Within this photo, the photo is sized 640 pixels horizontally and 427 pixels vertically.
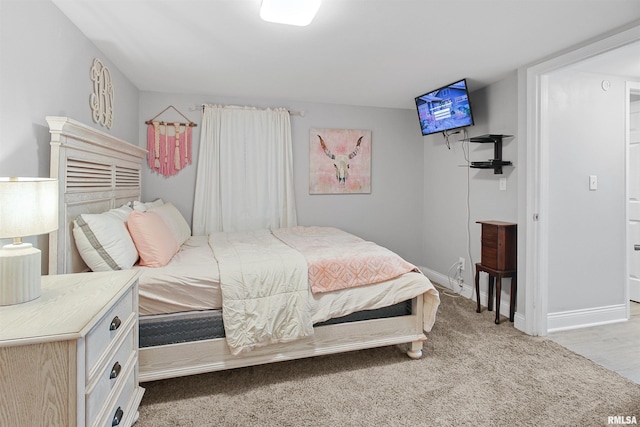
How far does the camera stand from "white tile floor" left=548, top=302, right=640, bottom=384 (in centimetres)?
235

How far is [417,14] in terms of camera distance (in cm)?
204

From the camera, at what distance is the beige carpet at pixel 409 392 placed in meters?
1.81

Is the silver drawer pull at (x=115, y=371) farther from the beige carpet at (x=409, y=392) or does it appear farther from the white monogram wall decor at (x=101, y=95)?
the white monogram wall decor at (x=101, y=95)

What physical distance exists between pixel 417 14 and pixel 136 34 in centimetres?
182

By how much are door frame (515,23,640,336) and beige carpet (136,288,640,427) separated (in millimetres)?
336

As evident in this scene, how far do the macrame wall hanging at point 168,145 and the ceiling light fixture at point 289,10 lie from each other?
222 cm

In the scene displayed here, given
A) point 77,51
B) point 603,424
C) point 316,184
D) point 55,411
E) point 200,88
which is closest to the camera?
point 55,411

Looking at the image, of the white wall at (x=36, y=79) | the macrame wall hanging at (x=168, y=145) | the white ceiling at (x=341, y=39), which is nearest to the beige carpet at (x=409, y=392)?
the white wall at (x=36, y=79)

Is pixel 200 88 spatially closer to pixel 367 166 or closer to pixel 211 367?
pixel 367 166

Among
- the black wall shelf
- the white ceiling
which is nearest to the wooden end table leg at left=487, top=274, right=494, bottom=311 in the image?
the black wall shelf

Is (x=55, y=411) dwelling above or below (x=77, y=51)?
below

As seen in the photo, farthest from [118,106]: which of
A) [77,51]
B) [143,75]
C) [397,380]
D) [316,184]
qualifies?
[397,380]

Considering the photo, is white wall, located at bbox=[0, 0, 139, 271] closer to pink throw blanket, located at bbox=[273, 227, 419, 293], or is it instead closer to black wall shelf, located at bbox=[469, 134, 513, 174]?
pink throw blanket, located at bbox=[273, 227, 419, 293]

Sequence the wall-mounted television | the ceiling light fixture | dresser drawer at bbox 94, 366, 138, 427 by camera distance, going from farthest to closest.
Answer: the wall-mounted television < the ceiling light fixture < dresser drawer at bbox 94, 366, 138, 427
